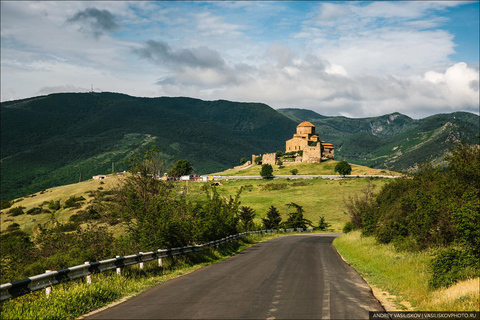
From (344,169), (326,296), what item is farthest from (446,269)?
(344,169)

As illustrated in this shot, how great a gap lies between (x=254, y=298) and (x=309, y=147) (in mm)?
141531

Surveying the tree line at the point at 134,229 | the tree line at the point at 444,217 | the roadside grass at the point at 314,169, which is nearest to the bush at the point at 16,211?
the tree line at the point at 134,229

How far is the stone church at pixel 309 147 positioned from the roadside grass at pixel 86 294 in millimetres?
134621

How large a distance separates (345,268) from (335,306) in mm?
9345

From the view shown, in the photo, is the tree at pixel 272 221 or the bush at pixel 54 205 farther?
the bush at pixel 54 205

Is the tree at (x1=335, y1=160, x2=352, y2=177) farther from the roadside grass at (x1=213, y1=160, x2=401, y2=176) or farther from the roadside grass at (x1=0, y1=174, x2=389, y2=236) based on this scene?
the roadside grass at (x1=0, y1=174, x2=389, y2=236)

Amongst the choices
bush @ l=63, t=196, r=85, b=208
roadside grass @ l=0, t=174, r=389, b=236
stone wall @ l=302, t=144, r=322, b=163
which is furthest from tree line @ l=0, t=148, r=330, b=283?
stone wall @ l=302, t=144, r=322, b=163

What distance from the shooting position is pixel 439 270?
11953 millimetres

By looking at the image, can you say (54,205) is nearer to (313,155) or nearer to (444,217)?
(444,217)

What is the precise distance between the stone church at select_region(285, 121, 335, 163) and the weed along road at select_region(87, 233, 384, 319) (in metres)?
134

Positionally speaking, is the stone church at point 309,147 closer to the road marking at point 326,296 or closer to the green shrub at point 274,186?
the green shrub at point 274,186

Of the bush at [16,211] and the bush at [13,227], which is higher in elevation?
the bush at [16,211]

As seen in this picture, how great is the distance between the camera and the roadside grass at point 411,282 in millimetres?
9508

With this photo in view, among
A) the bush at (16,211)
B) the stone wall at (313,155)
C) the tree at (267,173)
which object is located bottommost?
the bush at (16,211)
